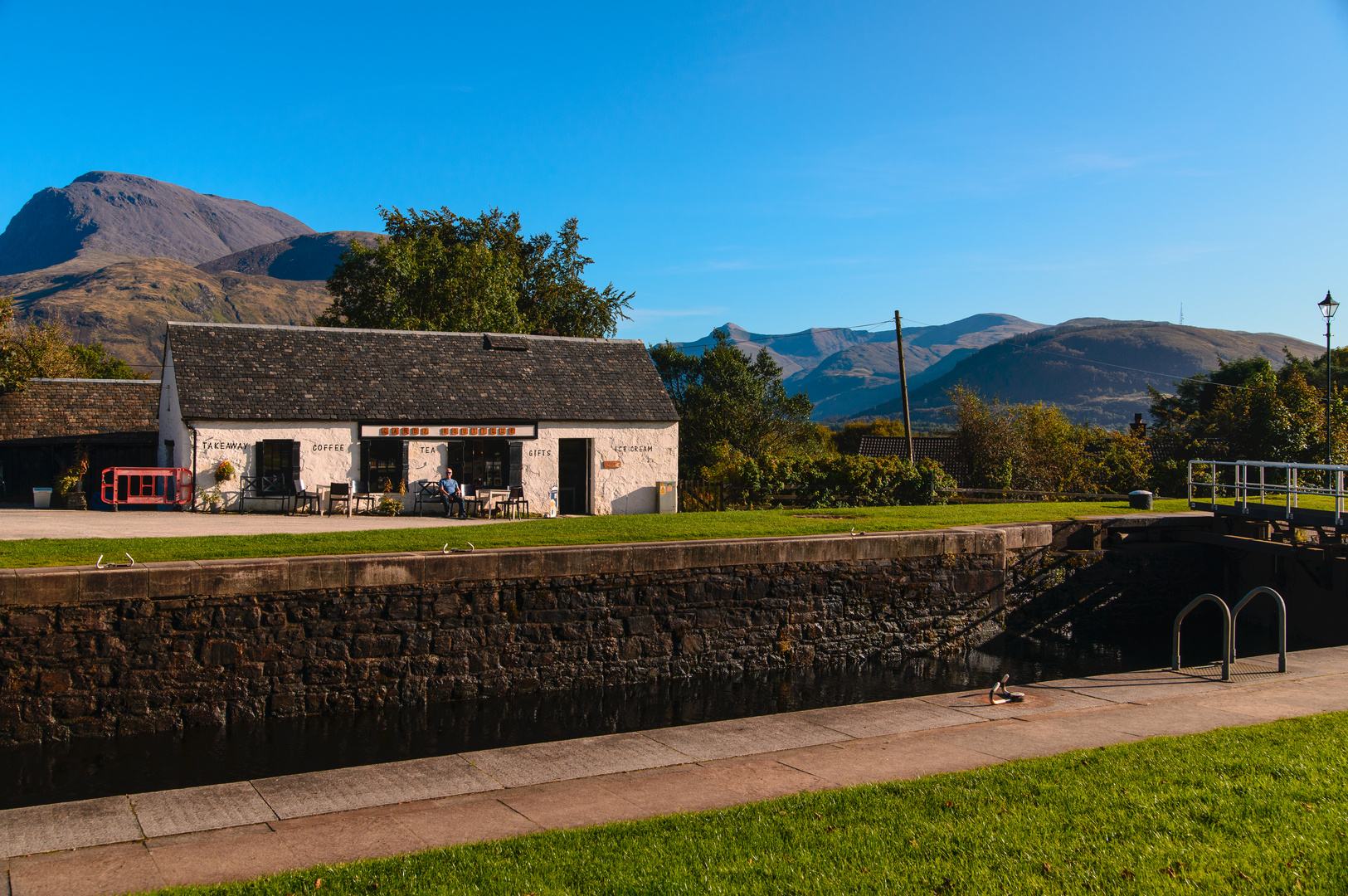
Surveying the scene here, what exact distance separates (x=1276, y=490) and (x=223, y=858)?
74.1 ft

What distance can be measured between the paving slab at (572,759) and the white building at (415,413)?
16.3 metres

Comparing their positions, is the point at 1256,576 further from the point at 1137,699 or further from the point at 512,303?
the point at 512,303

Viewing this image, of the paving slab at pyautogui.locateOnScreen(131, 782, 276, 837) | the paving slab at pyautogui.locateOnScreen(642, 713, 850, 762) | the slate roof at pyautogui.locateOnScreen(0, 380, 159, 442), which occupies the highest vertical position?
the slate roof at pyautogui.locateOnScreen(0, 380, 159, 442)

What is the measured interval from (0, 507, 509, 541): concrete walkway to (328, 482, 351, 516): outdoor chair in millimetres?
429

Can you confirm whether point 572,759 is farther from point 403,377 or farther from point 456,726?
point 403,377

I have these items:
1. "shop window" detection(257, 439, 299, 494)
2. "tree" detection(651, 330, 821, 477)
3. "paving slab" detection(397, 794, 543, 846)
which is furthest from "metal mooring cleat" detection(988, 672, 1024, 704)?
"tree" detection(651, 330, 821, 477)

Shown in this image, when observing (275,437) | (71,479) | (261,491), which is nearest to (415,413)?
(275,437)

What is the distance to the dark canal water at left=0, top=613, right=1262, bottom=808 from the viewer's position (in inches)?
380

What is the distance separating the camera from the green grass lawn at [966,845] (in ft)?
15.5

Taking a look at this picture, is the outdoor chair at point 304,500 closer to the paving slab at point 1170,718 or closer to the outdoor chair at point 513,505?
the outdoor chair at point 513,505

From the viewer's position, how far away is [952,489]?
2734 cm

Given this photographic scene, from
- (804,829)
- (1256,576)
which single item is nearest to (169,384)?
(804,829)

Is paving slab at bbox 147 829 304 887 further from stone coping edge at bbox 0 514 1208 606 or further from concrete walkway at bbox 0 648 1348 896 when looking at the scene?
stone coping edge at bbox 0 514 1208 606

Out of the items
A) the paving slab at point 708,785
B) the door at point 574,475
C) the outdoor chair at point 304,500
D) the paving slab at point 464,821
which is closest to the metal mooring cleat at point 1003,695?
the paving slab at point 708,785
